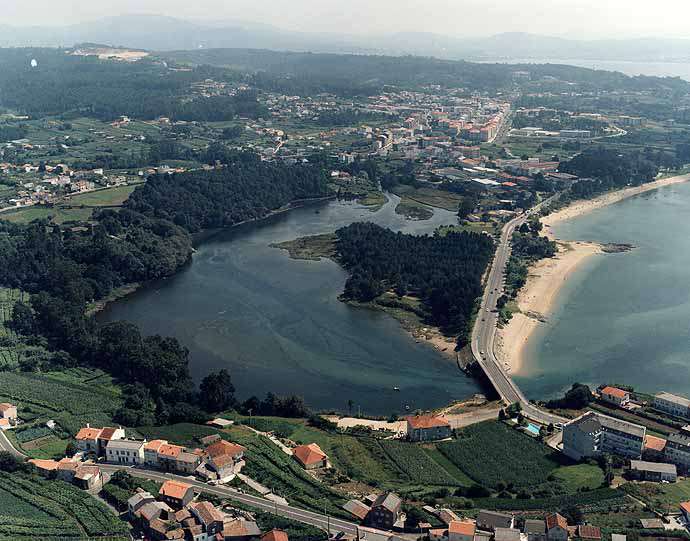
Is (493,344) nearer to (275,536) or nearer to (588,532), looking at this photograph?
(588,532)

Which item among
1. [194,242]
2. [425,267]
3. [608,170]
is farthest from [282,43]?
[425,267]

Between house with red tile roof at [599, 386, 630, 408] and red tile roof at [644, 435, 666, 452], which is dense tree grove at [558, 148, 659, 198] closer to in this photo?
house with red tile roof at [599, 386, 630, 408]

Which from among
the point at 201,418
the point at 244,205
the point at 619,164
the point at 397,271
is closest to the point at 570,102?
the point at 619,164

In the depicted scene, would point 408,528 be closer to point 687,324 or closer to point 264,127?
point 687,324

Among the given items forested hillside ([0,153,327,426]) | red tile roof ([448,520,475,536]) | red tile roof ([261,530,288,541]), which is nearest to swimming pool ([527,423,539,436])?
red tile roof ([448,520,475,536])

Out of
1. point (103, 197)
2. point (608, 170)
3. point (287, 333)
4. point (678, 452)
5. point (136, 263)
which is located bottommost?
point (287, 333)

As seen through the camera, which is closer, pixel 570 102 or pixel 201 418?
pixel 201 418
